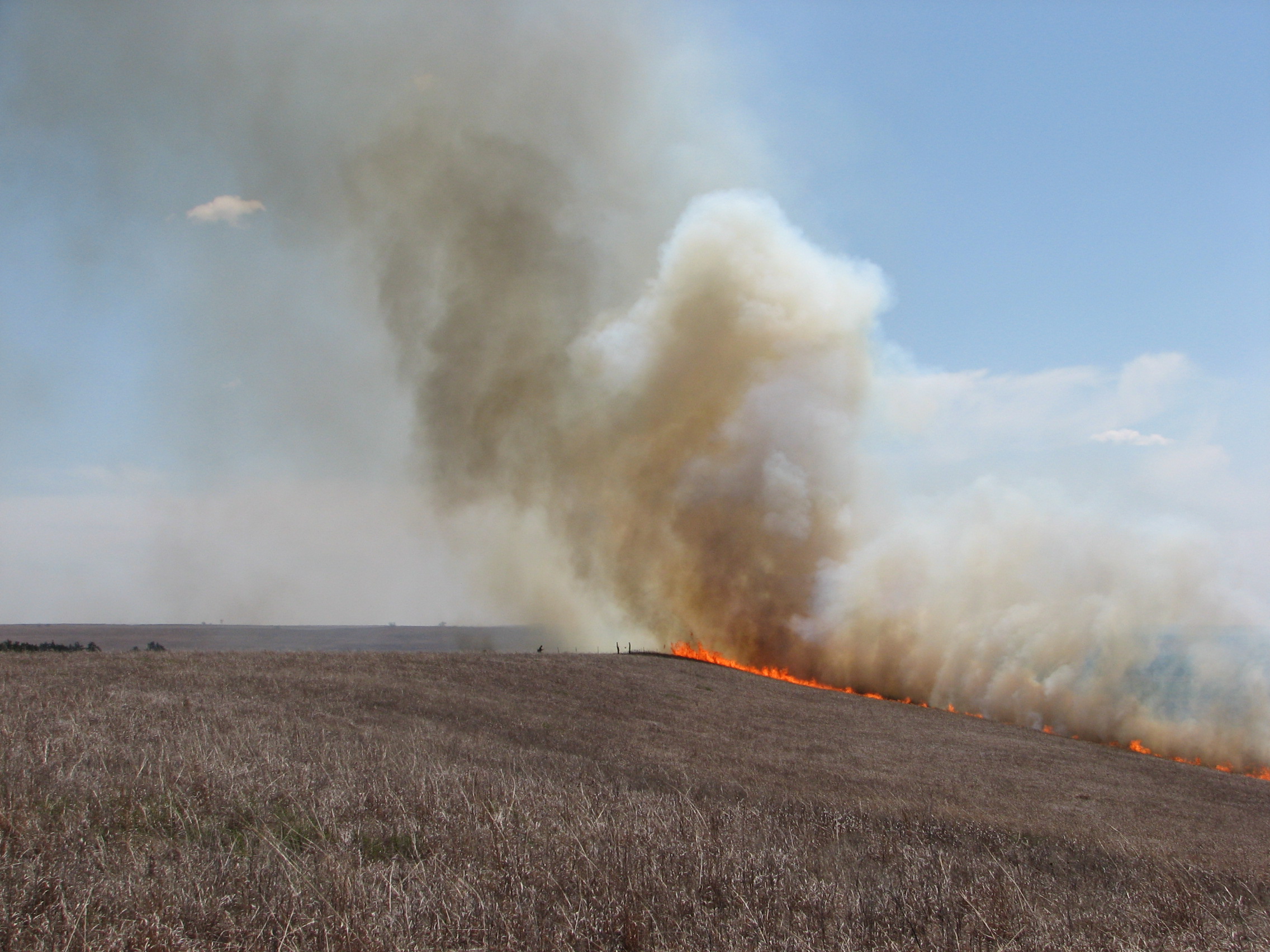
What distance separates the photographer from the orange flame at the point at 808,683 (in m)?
47.1

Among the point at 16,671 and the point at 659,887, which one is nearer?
the point at 659,887

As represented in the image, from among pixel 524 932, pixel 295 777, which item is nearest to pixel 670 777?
pixel 295 777

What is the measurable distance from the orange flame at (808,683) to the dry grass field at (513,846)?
2672cm

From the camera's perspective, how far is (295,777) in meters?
10.3

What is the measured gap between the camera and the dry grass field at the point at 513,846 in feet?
18.8

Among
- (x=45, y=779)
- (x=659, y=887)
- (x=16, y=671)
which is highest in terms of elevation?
(x=659, y=887)

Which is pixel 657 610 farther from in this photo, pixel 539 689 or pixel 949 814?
pixel 949 814

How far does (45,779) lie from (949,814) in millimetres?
14940

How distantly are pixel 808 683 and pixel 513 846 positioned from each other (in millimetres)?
49905

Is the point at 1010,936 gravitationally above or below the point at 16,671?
above

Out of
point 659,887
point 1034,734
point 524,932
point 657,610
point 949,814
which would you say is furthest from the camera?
point 657,610

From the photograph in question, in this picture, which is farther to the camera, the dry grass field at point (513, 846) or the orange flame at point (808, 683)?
the orange flame at point (808, 683)

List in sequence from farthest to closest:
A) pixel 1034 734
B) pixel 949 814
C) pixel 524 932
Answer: pixel 1034 734, pixel 949 814, pixel 524 932

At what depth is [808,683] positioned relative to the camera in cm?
5444
